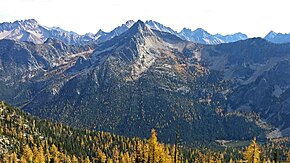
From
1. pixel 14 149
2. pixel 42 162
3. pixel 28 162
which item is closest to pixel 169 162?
pixel 42 162

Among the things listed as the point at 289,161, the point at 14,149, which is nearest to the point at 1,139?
the point at 14,149

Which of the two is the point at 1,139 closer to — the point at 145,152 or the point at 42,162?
the point at 42,162

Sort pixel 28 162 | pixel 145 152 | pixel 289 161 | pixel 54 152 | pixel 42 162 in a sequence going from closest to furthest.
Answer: pixel 145 152, pixel 289 161, pixel 42 162, pixel 28 162, pixel 54 152

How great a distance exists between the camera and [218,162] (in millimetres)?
189375

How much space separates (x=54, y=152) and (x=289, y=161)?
117 meters

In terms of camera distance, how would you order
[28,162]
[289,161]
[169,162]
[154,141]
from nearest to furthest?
[154,141] → [169,162] → [289,161] → [28,162]

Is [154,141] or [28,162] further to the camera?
[28,162]

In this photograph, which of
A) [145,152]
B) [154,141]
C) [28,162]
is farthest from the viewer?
[28,162]

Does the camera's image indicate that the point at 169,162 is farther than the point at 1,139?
No

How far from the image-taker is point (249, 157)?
88688 millimetres

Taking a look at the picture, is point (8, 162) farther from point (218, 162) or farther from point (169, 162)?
point (218, 162)

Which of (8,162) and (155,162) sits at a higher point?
(155,162)

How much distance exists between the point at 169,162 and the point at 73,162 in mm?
91102

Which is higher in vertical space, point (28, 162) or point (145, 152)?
point (145, 152)
